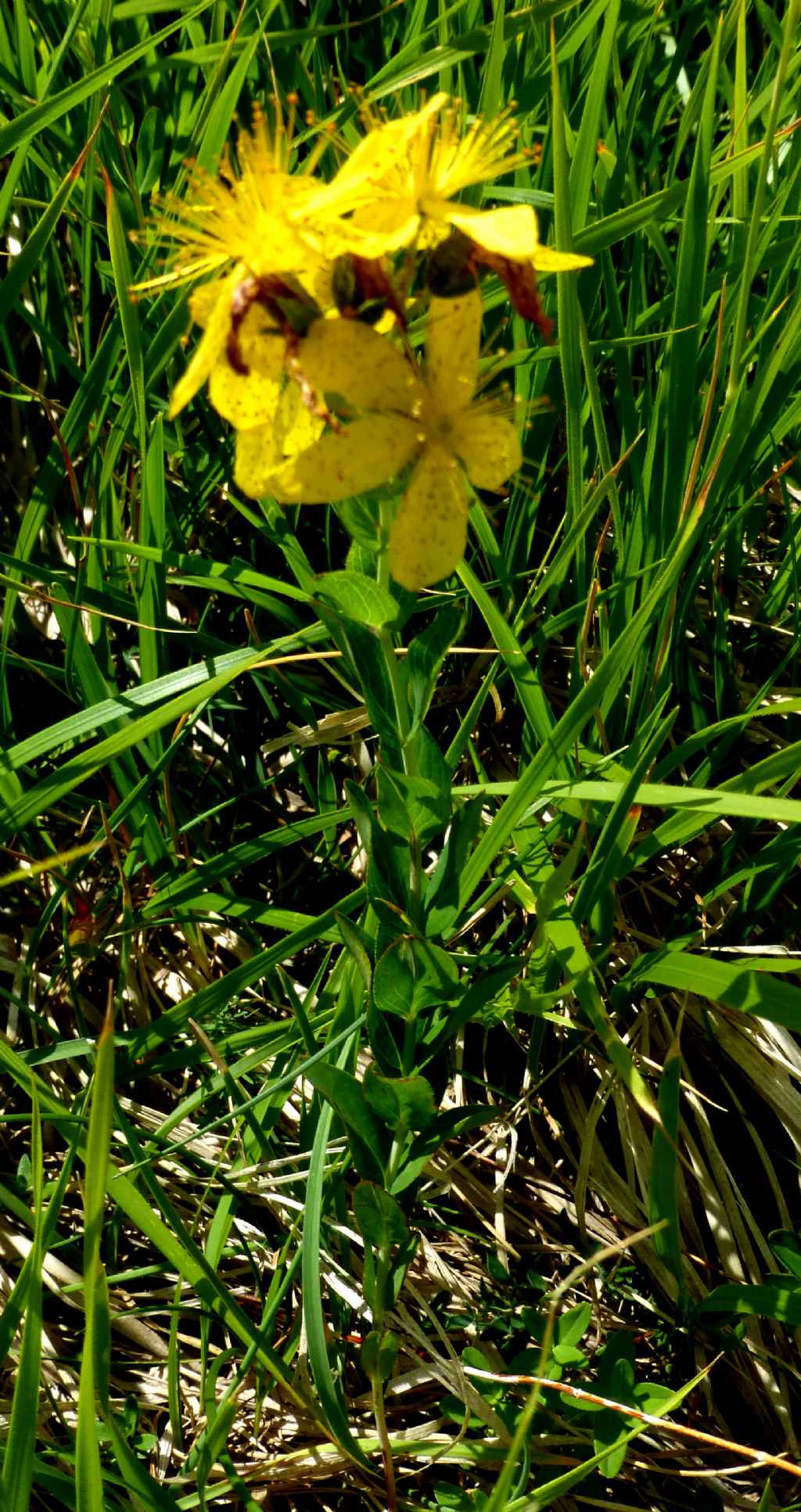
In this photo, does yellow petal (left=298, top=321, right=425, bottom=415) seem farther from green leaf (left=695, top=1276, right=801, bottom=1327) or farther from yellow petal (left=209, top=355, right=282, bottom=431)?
green leaf (left=695, top=1276, right=801, bottom=1327)

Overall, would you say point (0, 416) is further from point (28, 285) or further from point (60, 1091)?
point (60, 1091)

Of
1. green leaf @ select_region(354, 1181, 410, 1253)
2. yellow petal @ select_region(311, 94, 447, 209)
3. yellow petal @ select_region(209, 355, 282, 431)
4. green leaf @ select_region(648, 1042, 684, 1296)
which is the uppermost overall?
yellow petal @ select_region(311, 94, 447, 209)

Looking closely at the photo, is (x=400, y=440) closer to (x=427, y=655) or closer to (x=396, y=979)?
(x=427, y=655)

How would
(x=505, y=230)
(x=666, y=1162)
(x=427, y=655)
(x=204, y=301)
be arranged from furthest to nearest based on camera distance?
(x=666, y=1162) < (x=427, y=655) < (x=204, y=301) < (x=505, y=230)

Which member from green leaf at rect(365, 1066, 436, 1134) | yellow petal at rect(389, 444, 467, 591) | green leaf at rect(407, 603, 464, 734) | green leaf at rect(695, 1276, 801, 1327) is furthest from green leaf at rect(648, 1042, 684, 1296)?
yellow petal at rect(389, 444, 467, 591)

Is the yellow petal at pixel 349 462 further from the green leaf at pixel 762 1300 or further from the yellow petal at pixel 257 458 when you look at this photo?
the green leaf at pixel 762 1300

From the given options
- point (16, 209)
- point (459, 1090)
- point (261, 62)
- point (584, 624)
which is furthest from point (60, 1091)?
point (261, 62)

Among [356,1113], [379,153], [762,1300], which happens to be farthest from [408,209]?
[762,1300]
